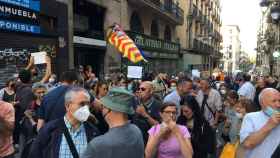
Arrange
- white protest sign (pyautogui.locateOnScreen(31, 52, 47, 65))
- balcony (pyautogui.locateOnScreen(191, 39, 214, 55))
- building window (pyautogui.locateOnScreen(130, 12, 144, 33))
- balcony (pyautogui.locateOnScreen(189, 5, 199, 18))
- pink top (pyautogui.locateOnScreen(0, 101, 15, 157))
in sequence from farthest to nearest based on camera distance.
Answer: balcony (pyautogui.locateOnScreen(191, 39, 214, 55)) → balcony (pyautogui.locateOnScreen(189, 5, 199, 18)) → building window (pyautogui.locateOnScreen(130, 12, 144, 33)) → white protest sign (pyautogui.locateOnScreen(31, 52, 47, 65)) → pink top (pyautogui.locateOnScreen(0, 101, 15, 157))

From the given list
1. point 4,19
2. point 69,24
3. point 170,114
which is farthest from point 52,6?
point 170,114

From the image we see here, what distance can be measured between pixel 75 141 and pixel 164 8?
2535cm

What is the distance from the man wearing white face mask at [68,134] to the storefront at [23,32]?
821cm

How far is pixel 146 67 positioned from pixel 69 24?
1017cm

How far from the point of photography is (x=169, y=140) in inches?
188

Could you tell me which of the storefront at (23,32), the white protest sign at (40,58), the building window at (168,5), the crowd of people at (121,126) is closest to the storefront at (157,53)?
the building window at (168,5)

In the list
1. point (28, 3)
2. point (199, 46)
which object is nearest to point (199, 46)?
point (199, 46)

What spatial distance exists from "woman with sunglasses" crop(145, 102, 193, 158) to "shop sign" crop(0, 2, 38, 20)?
802cm

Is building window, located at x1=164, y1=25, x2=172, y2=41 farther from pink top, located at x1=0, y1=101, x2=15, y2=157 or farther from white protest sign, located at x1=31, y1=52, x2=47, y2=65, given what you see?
pink top, located at x1=0, y1=101, x2=15, y2=157

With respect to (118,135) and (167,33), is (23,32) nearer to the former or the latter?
(118,135)

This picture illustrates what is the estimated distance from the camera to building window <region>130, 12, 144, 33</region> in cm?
2487

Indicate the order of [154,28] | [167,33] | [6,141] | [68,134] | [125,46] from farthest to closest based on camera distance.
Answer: [167,33] → [154,28] → [125,46] → [6,141] → [68,134]

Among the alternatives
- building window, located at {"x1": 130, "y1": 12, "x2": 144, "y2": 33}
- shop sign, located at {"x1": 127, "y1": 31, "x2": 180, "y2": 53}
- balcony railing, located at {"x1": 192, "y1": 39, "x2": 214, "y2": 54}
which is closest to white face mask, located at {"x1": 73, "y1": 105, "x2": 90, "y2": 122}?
shop sign, located at {"x1": 127, "y1": 31, "x2": 180, "y2": 53}

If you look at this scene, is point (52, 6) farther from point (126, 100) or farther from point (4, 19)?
point (126, 100)
